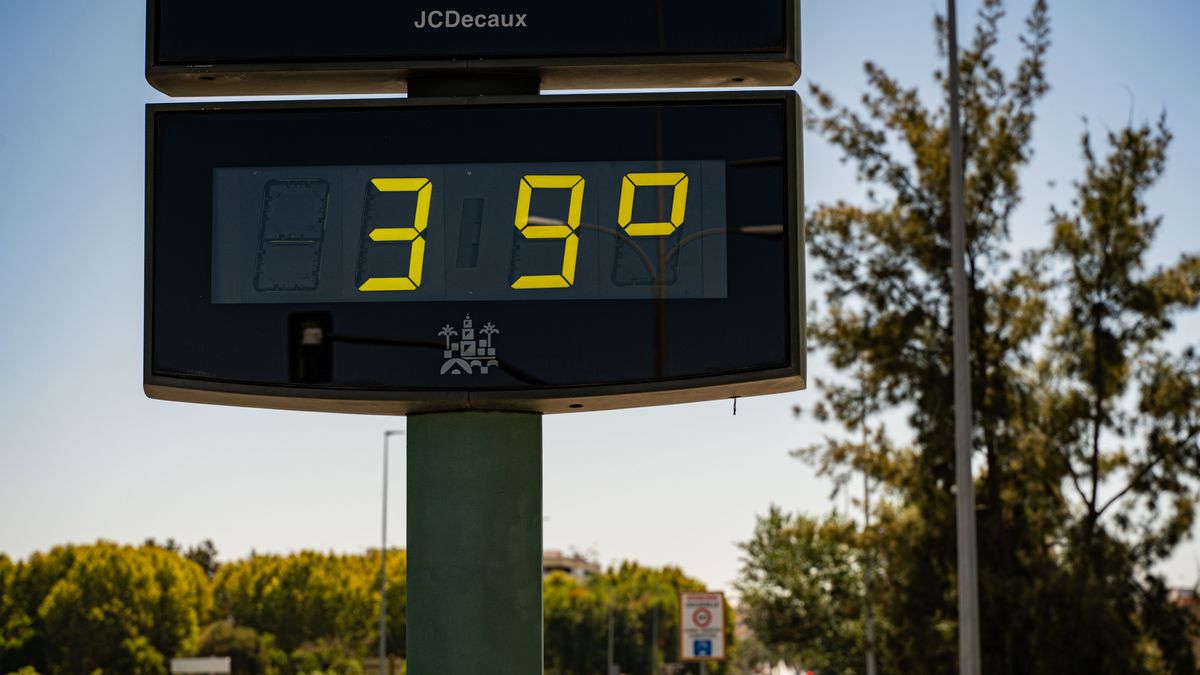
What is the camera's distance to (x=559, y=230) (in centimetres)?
651

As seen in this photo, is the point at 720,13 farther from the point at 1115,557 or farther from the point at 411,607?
the point at 1115,557

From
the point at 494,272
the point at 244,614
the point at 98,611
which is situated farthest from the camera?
the point at 244,614

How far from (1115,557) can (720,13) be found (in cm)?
2306

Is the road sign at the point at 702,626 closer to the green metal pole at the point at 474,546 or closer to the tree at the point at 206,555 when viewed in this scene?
the green metal pole at the point at 474,546

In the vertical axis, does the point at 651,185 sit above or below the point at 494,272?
above

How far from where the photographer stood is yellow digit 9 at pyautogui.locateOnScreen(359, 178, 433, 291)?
6.50m

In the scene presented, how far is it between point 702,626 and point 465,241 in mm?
28931

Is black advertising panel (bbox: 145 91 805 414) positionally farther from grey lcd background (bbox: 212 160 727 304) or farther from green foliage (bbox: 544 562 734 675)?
green foliage (bbox: 544 562 734 675)

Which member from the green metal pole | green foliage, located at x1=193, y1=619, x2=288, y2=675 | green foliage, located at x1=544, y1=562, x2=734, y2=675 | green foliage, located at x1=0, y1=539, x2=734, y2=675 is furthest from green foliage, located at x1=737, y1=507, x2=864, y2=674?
green foliage, located at x1=544, y1=562, x2=734, y2=675

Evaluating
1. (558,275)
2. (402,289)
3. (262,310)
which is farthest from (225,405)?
(558,275)

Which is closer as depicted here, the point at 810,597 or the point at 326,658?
the point at 810,597

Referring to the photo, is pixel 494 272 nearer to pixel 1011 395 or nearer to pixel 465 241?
pixel 465 241

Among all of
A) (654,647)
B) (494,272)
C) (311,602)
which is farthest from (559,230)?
(311,602)

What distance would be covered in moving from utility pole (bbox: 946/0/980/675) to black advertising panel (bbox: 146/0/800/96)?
1451cm
